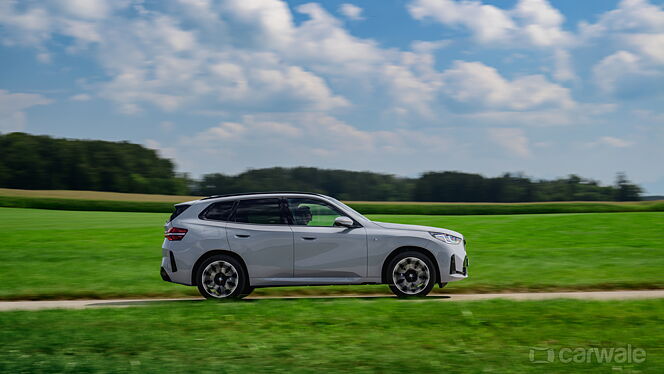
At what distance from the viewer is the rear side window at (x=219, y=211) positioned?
37.8ft

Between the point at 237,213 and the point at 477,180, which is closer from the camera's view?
the point at 237,213

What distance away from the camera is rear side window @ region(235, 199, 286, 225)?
11.5 metres

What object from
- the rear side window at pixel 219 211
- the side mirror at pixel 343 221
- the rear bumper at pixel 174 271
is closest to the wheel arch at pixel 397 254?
the side mirror at pixel 343 221

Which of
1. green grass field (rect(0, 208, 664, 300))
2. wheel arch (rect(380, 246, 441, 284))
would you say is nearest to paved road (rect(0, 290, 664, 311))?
wheel arch (rect(380, 246, 441, 284))

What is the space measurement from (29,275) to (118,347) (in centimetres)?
955

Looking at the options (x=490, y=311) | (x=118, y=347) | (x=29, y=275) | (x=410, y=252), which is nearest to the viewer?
(x=118, y=347)

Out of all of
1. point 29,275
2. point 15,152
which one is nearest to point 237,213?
point 29,275

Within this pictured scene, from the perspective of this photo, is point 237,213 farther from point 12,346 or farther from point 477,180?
point 477,180

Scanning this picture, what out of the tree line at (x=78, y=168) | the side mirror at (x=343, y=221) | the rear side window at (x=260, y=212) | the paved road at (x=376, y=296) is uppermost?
the tree line at (x=78, y=168)

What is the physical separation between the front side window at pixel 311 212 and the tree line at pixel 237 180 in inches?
1959

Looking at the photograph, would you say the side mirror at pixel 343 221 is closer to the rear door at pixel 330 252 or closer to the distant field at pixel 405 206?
the rear door at pixel 330 252

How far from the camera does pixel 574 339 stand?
7832 millimetres

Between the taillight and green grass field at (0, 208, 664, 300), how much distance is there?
2.18 m

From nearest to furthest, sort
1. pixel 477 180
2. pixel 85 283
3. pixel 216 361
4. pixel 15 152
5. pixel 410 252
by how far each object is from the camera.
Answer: pixel 216 361 → pixel 410 252 → pixel 85 283 → pixel 477 180 → pixel 15 152
